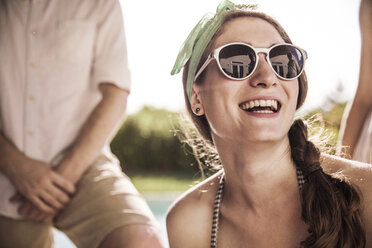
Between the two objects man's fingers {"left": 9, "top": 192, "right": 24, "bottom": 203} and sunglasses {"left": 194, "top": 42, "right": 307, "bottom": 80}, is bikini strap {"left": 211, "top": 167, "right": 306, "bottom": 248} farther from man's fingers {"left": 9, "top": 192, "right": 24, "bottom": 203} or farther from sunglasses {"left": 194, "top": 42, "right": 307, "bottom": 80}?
man's fingers {"left": 9, "top": 192, "right": 24, "bottom": 203}

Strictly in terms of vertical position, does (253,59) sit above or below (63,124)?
above

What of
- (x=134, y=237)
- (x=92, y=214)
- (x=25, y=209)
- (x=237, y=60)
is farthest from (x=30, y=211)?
(x=237, y=60)

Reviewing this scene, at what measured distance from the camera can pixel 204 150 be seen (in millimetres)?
1519

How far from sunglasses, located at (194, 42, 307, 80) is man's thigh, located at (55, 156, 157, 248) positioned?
1.39 feet

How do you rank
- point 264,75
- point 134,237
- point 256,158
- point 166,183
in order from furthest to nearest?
point 166,183 < point 256,158 < point 264,75 < point 134,237

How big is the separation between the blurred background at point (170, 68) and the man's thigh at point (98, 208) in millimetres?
71

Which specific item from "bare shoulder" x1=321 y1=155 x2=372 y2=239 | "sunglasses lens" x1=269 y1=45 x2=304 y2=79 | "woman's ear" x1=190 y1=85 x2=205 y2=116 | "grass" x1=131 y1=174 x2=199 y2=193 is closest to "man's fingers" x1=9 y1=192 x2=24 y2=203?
"grass" x1=131 y1=174 x2=199 y2=193

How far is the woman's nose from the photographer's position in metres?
1.17

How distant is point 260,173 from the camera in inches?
52.7

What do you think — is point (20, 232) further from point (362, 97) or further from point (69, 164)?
point (362, 97)

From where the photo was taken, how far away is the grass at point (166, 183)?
4.62 feet

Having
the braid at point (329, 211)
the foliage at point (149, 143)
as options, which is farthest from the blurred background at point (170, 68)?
the braid at point (329, 211)

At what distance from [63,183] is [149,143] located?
16.9 inches

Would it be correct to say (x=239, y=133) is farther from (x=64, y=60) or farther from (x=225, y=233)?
(x=64, y=60)
